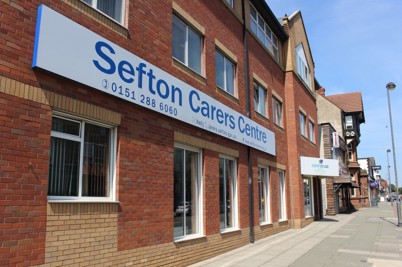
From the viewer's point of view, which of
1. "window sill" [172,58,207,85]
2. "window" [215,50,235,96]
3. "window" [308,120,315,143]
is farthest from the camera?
"window" [308,120,315,143]

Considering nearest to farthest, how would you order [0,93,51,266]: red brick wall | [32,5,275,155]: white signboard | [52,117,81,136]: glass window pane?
[0,93,51,266]: red brick wall, [32,5,275,155]: white signboard, [52,117,81,136]: glass window pane

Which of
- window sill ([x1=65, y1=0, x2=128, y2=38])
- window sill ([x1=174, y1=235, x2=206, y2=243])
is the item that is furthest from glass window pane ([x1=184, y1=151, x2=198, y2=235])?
window sill ([x1=65, y1=0, x2=128, y2=38])

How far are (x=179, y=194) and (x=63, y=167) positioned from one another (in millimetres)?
3760

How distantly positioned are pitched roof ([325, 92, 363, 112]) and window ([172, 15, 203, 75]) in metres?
42.9

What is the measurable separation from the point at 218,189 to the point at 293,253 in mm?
2924

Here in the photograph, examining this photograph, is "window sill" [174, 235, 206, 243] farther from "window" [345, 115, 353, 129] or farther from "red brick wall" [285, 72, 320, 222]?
"window" [345, 115, 353, 129]

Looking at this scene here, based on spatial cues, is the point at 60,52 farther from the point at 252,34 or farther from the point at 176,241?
the point at 252,34

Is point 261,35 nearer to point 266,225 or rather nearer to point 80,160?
point 266,225

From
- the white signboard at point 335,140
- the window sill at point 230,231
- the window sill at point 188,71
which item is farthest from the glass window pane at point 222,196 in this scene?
the white signboard at point 335,140

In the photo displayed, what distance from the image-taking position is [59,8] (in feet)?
20.6

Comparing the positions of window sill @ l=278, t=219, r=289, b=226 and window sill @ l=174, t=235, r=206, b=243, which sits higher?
window sill @ l=174, t=235, r=206, b=243

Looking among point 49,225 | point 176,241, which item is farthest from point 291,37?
point 49,225

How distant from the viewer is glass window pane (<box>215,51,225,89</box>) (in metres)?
12.2

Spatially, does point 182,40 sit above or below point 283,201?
above
